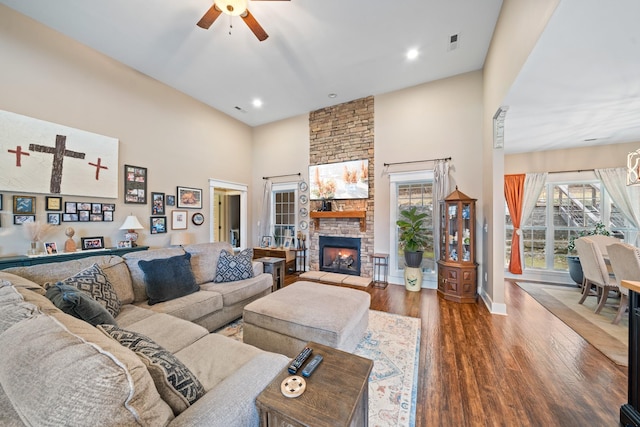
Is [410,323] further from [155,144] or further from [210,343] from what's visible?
[155,144]

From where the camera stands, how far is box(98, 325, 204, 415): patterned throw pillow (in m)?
0.86

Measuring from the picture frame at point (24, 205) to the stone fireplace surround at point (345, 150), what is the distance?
4.29m

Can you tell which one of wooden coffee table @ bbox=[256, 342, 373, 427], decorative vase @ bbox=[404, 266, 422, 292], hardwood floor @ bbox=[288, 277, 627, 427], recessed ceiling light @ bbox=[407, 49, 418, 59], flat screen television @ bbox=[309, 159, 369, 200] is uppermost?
recessed ceiling light @ bbox=[407, 49, 418, 59]

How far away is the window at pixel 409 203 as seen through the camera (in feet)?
14.4

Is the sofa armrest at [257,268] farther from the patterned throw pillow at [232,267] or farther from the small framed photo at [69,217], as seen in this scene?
the small framed photo at [69,217]

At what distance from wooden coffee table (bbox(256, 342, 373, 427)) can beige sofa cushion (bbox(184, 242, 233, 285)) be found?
88.9 inches

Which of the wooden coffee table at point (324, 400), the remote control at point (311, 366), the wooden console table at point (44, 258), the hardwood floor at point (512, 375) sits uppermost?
the wooden console table at point (44, 258)

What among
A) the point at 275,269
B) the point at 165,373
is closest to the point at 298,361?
the point at 165,373

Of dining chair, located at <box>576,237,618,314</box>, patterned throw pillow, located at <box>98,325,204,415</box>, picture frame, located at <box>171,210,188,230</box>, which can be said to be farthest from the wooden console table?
dining chair, located at <box>576,237,618,314</box>

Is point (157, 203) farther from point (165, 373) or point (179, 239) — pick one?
point (165, 373)

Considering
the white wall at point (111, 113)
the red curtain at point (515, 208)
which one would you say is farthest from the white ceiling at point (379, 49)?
the red curtain at point (515, 208)

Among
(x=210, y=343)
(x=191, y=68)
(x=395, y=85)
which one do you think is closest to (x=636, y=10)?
(x=395, y=85)

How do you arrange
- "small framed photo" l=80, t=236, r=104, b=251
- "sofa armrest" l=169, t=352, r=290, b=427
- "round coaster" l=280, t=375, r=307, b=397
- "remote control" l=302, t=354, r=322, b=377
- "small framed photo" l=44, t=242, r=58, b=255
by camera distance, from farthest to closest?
"small framed photo" l=80, t=236, r=104, b=251
"small framed photo" l=44, t=242, r=58, b=255
"remote control" l=302, t=354, r=322, b=377
"round coaster" l=280, t=375, r=307, b=397
"sofa armrest" l=169, t=352, r=290, b=427

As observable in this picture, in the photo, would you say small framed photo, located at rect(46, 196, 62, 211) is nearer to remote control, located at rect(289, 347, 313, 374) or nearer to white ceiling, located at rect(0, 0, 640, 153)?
white ceiling, located at rect(0, 0, 640, 153)
